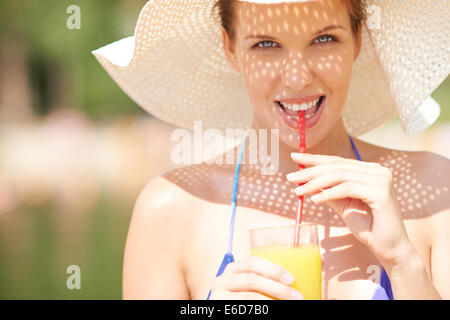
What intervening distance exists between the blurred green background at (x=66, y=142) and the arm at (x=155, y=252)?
462cm

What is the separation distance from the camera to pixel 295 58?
67.3 inches

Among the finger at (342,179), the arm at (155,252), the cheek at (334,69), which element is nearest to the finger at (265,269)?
the finger at (342,179)

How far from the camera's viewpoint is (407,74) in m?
1.90

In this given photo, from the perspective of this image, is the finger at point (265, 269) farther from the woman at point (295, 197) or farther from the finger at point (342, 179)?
the finger at point (342, 179)

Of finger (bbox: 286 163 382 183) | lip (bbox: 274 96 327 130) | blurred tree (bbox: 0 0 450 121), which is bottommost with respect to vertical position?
finger (bbox: 286 163 382 183)

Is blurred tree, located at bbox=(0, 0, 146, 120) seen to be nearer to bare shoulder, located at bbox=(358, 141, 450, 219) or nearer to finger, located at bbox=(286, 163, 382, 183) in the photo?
bare shoulder, located at bbox=(358, 141, 450, 219)

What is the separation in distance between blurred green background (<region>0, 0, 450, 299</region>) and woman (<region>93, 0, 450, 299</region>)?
4.66 metres

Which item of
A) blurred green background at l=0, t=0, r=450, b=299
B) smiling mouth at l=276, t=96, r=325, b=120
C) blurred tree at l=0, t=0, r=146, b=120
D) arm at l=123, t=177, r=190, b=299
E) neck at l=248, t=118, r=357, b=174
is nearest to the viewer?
smiling mouth at l=276, t=96, r=325, b=120

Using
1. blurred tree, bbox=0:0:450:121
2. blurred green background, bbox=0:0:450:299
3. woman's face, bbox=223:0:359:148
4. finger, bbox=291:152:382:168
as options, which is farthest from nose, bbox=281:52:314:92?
blurred tree, bbox=0:0:450:121

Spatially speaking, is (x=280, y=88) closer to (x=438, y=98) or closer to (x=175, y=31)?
(x=175, y=31)

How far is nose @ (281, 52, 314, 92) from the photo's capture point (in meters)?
1.71

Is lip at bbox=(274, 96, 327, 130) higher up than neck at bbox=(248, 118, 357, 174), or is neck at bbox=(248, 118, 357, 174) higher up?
lip at bbox=(274, 96, 327, 130)

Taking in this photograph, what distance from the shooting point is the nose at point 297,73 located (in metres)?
1.71

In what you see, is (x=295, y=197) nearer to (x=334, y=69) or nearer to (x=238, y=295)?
(x=334, y=69)
